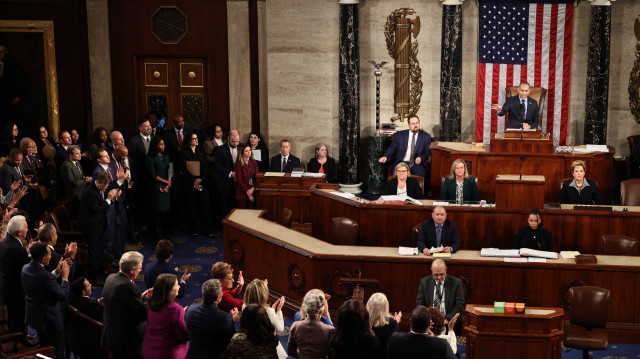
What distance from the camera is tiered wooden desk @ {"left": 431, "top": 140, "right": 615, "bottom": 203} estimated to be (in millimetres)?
10922

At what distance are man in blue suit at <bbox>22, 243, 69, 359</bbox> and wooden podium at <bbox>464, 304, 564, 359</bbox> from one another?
3.48m

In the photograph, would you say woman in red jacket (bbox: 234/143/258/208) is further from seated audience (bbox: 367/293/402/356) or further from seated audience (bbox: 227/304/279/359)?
seated audience (bbox: 227/304/279/359)

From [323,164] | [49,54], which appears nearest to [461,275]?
[323,164]

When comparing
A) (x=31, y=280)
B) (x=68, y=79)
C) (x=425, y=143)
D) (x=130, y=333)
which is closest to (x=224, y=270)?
(x=130, y=333)

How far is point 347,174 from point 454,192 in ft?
12.5

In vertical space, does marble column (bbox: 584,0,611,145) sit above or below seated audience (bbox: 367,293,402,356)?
above

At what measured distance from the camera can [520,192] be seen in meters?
8.80

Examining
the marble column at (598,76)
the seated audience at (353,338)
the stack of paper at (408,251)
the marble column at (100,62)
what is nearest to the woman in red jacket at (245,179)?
the marble column at (100,62)

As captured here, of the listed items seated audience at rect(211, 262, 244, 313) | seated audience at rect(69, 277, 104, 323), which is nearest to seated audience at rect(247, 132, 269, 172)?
seated audience at rect(211, 262, 244, 313)

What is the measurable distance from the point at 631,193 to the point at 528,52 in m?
4.02

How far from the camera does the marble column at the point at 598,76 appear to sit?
12781 mm

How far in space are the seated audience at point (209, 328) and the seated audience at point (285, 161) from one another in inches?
235

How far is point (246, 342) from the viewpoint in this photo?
17.7 feet

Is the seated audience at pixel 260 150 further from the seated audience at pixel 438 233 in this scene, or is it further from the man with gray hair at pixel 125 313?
the man with gray hair at pixel 125 313
